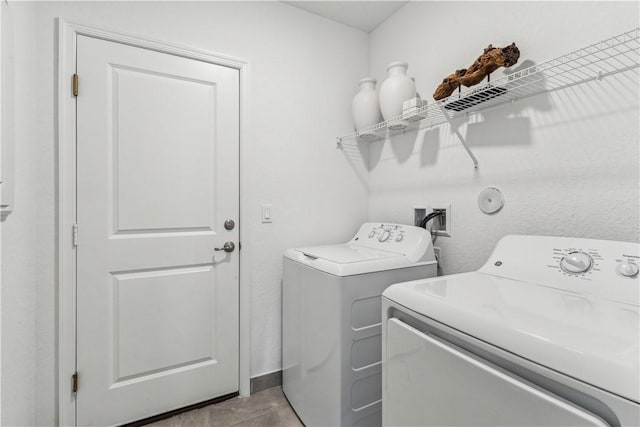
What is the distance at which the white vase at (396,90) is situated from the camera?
5.82 ft

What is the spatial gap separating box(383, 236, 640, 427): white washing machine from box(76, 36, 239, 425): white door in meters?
1.14

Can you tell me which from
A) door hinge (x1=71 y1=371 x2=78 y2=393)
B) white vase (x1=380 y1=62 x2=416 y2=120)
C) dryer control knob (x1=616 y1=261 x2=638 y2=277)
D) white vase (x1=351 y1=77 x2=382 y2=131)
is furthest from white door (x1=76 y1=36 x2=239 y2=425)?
dryer control knob (x1=616 y1=261 x2=638 y2=277)

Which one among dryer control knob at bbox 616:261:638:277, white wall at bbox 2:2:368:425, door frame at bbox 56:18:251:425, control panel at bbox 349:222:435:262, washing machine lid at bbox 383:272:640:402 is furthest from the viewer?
control panel at bbox 349:222:435:262

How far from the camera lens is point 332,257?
4.88ft

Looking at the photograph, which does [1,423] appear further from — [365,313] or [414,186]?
[414,186]

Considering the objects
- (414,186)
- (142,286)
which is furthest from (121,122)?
(414,186)

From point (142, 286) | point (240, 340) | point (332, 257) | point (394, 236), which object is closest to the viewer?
point (332, 257)

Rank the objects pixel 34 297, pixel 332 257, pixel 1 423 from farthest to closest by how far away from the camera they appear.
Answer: pixel 332 257
pixel 34 297
pixel 1 423

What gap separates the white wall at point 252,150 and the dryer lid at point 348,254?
0.34 metres

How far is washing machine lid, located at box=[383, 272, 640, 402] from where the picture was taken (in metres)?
0.54

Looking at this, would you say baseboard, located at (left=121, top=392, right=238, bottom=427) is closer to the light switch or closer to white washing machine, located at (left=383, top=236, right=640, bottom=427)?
the light switch

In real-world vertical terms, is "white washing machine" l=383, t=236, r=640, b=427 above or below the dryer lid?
below

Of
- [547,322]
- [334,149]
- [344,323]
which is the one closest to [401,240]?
[344,323]

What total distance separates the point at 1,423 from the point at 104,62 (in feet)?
5.00
